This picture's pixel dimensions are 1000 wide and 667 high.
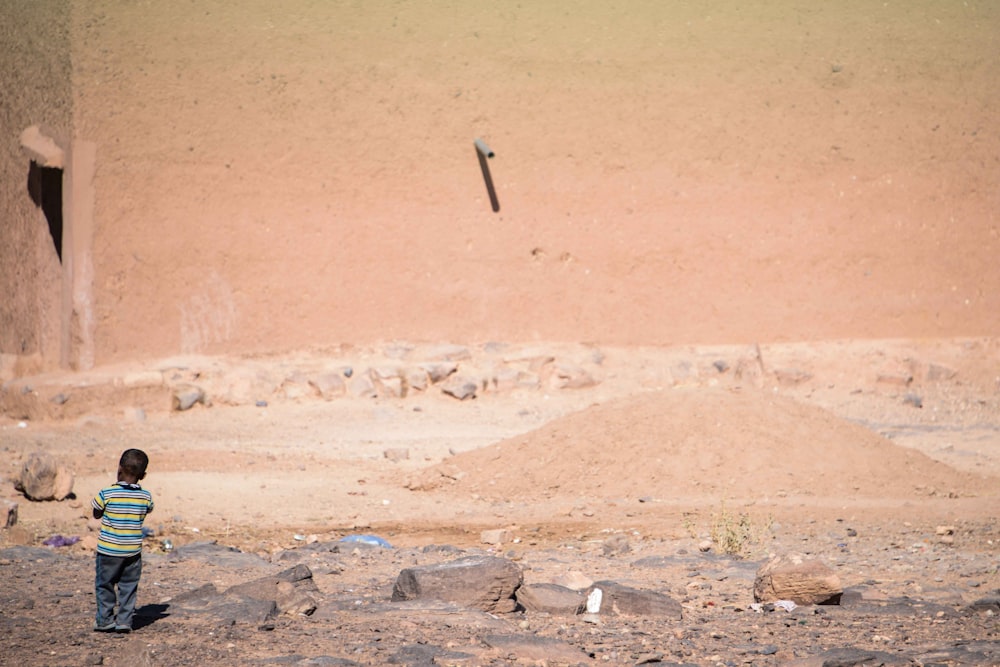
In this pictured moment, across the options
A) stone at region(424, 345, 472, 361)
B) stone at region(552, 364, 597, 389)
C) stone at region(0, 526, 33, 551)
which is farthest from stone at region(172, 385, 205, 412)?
stone at region(0, 526, 33, 551)

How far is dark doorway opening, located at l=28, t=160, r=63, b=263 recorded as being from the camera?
12828 millimetres

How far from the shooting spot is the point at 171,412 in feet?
40.0

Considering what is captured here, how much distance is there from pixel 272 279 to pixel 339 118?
207 centimetres

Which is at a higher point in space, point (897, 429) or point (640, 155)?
point (640, 155)

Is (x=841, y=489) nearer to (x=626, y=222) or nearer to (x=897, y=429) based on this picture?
(x=897, y=429)

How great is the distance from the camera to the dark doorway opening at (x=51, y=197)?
12828 mm

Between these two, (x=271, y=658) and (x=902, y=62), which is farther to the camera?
(x=902, y=62)

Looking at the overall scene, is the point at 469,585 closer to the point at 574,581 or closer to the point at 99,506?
the point at 574,581

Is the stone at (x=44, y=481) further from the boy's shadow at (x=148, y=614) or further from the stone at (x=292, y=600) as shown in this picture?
the stone at (x=292, y=600)

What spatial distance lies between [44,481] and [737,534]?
4.71m

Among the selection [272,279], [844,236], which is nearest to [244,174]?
[272,279]

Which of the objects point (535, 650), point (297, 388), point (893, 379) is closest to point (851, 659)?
point (535, 650)

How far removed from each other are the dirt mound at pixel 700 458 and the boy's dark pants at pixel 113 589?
441 cm

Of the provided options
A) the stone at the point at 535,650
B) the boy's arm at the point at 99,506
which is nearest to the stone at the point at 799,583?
the stone at the point at 535,650
